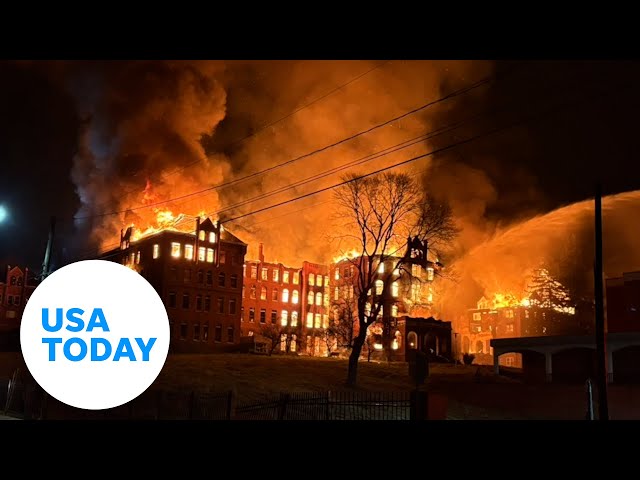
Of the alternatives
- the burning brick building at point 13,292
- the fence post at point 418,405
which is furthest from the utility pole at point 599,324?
the burning brick building at point 13,292

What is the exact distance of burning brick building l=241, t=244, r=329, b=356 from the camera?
239 ft

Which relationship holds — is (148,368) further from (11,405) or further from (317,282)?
(317,282)

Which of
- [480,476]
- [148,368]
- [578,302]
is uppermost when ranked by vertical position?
[578,302]

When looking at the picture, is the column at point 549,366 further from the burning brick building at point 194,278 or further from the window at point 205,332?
the window at point 205,332

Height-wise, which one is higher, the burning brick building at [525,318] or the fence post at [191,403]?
the burning brick building at [525,318]

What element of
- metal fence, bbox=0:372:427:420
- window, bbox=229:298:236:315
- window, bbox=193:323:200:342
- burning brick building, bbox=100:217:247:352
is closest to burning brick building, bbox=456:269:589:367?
window, bbox=229:298:236:315

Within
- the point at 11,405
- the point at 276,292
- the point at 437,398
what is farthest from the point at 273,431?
the point at 276,292

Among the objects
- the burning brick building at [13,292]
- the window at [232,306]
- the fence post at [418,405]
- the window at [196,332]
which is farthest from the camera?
the window at [232,306]

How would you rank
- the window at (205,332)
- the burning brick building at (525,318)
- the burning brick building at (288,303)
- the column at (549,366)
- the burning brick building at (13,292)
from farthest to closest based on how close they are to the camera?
the burning brick building at (288,303) → the burning brick building at (525,318) → the burning brick building at (13,292) → the window at (205,332) → the column at (549,366)

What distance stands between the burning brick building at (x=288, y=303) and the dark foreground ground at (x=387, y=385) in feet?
79.4

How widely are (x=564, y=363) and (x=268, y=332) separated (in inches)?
1400

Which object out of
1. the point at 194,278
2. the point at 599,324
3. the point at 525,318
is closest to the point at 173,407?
the point at 599,324

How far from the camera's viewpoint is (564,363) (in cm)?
3828

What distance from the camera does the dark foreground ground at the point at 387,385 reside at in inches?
1223
